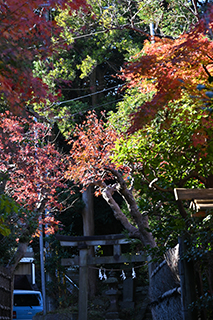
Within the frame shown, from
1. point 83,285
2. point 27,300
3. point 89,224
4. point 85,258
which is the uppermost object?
point 89,224

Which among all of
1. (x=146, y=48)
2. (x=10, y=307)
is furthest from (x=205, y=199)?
(x=10, y=307)

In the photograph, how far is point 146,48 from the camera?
7.96 metres

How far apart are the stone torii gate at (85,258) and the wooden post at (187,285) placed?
846cm

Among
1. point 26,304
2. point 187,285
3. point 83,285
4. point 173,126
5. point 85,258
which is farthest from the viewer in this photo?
point 26,304

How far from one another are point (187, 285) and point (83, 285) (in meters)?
9.62

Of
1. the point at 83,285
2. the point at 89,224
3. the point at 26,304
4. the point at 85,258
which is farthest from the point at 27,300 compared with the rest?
the point at 85,258

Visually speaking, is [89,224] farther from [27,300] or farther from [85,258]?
[27,300]

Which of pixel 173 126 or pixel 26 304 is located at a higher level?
pixel 173 126

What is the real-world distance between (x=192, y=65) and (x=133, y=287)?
41.0 ft

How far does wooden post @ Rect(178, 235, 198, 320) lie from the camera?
16.4 ft

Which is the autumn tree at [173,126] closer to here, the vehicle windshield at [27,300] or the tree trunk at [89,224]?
the tree trunk at [89,224]

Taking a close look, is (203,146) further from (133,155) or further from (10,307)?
(10,307)

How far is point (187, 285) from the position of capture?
506cm

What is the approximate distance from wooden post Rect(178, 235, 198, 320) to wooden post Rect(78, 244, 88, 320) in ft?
30.6
